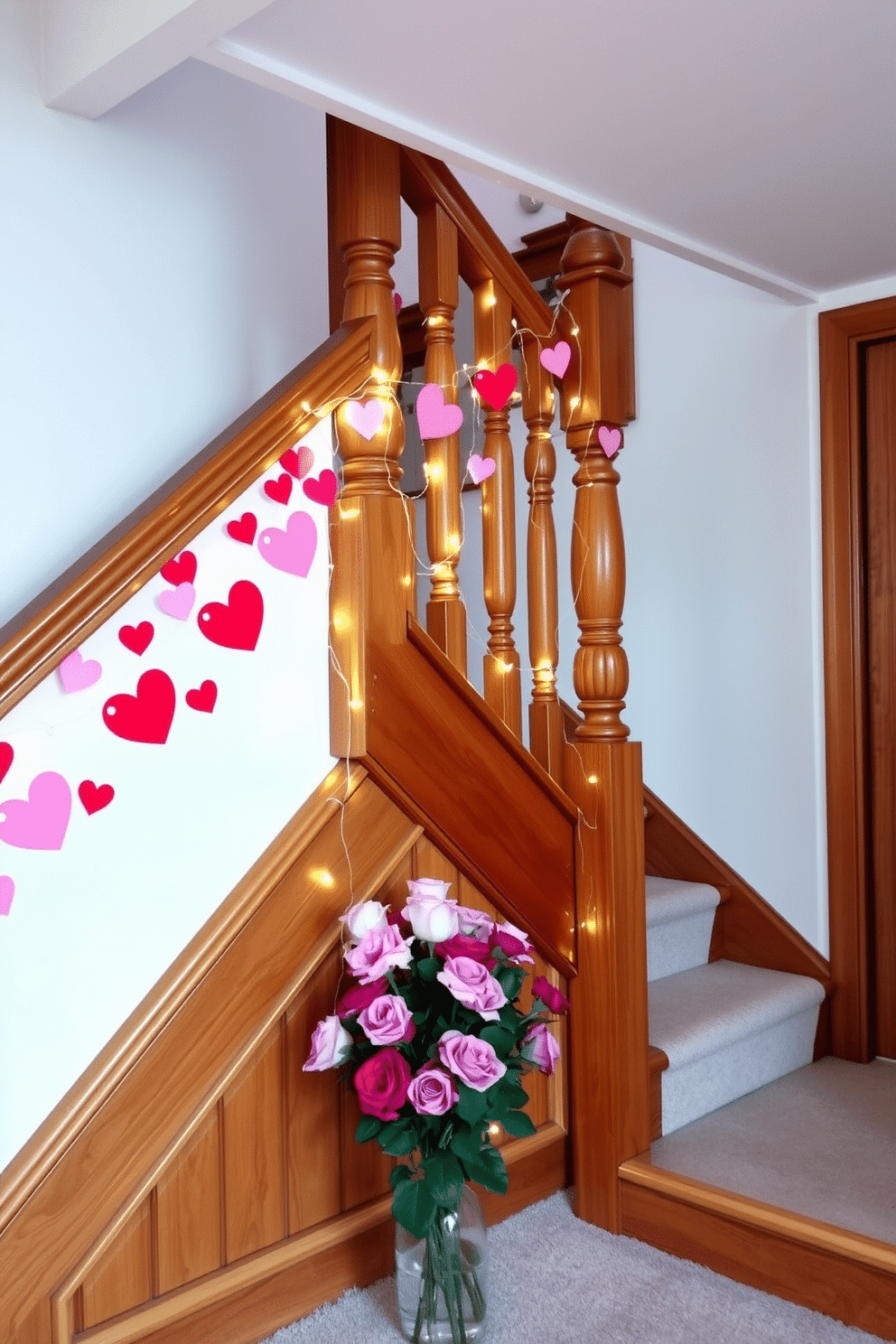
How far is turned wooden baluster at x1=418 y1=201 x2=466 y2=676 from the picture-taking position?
2.06m

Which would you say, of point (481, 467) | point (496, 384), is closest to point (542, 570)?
point (481, 467)

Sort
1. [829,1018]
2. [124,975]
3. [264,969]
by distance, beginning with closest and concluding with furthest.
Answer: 1. [124,975]
2. [264,969]
3. [829,1018]

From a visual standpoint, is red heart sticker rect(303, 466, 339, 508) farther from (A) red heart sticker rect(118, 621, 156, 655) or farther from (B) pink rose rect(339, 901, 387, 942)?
(B) pink rose rect(339, 901, 387, 942)

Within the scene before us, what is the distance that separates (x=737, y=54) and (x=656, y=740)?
6.03 ft

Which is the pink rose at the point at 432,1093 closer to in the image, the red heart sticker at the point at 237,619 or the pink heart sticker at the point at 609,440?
the red heart sticker at the point at 237,619

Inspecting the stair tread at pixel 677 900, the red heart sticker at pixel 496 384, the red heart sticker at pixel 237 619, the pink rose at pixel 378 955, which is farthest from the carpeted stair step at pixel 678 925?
the red heart sticker at pixel 237 619

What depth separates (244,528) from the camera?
1777 millimetres

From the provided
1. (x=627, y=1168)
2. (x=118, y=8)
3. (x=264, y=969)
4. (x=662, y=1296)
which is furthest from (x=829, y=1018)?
(x=118, y=8)

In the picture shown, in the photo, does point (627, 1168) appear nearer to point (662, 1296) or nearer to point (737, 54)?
point (662, 1296)

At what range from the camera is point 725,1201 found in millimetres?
1979

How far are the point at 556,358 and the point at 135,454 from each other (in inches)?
34.5

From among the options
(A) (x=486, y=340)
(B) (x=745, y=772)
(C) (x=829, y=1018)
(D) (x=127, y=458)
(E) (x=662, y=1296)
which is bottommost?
(E) (x=662, y=1296)

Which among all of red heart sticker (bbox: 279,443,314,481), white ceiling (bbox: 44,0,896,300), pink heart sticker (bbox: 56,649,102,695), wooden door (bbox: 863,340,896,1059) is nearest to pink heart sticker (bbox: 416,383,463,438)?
red heart sticker (bbox: 279,443,314,481)

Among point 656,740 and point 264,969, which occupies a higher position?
point 656,740
